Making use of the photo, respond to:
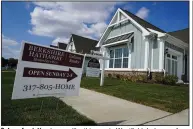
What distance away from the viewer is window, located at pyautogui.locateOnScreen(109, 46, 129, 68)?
18047 mm

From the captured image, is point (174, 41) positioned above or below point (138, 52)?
above

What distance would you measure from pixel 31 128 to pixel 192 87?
11.4ft

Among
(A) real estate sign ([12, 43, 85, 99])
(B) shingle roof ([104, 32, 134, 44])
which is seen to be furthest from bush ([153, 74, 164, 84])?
(A) real estate sign ([12, 43, 85, 99])

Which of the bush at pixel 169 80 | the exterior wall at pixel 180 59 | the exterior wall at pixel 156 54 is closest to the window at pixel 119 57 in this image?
the exterior wall at pixel 156 54

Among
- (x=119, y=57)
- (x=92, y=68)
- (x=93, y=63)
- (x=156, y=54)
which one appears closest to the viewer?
(x=92, y=68)

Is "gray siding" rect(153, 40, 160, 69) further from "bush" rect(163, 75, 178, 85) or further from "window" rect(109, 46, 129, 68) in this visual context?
"window" rect(109, 46, 129, 68)

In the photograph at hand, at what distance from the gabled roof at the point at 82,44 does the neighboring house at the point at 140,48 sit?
1142 centimetres

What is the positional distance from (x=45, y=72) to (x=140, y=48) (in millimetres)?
12934

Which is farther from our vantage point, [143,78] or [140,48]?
[140,48]

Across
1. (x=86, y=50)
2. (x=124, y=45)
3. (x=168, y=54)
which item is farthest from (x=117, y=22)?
(x=86, y=50)

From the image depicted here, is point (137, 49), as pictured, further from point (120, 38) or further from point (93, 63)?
point (93, 63)

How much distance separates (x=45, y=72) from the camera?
4.54m

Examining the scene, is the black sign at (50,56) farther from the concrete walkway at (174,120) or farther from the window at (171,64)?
the window at (171,64)

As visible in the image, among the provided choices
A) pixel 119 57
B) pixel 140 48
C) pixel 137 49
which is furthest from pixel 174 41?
pixel 119 57
